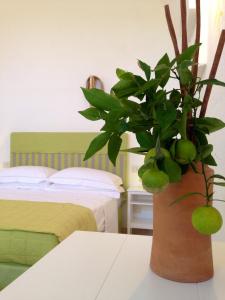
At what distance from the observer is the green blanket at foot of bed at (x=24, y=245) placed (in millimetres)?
1778

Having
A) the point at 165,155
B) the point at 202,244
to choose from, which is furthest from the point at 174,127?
the point at 202,244

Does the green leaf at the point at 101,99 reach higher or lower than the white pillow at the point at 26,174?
higher

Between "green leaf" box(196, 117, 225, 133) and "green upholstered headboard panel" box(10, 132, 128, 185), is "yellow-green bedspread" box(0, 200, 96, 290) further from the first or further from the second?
"green upholstered headboard panel" box(10, 132, 128, 185)

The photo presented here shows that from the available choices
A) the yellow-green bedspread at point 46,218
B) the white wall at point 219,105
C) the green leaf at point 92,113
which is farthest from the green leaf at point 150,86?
the yellow-green bedspread at point 46,218

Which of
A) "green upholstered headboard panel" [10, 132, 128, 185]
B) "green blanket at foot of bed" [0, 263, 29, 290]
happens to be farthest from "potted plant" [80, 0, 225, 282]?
"green upholstered headboard panel" [10, 132, 128, 185]

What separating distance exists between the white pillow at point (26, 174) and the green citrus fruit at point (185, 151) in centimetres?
274

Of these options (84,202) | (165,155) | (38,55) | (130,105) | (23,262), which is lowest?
(23,262)

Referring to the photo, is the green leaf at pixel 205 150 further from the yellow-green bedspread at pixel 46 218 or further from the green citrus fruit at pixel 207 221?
the yellow-green bedspread at pixel 46 218

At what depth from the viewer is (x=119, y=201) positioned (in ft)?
10.8

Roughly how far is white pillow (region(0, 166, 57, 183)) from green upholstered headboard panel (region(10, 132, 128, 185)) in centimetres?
31

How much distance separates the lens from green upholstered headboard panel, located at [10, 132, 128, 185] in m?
3.55

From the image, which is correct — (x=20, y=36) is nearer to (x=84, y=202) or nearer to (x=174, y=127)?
(x=84, y=202)

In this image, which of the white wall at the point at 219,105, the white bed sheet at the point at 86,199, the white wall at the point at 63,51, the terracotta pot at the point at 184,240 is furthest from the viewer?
the white wall at the point at 63,51

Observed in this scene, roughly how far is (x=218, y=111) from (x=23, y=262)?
1384 millimetres
